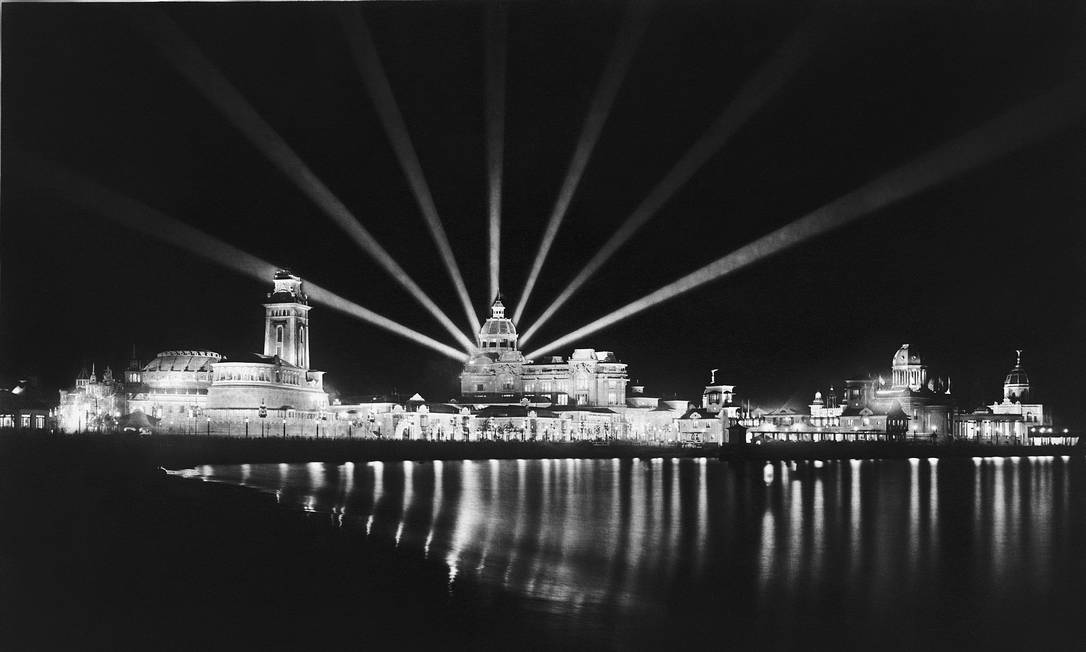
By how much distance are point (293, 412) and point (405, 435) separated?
5.92 metres

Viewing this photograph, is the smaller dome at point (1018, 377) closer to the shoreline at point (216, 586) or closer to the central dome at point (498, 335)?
the central dome at point (498, 335)

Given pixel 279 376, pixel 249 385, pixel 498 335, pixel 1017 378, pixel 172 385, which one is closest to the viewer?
pixel 249 385

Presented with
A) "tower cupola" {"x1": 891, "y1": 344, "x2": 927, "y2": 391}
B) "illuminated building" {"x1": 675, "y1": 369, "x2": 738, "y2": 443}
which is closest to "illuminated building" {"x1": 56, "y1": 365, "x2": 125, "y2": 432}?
"illuminated building" {"x1": 675, "y1": 369, "x2": 738, "y2": 443}

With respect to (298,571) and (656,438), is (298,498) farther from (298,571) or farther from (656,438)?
(656,438)

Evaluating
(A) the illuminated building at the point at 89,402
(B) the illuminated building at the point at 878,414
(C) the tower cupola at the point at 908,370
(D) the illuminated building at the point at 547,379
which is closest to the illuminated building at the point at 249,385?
(A) the illuminated building at the point at 89,402

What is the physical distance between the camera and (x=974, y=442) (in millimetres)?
77500

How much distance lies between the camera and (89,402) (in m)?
64.8

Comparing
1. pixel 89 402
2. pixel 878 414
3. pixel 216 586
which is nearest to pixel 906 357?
pixel 878 414

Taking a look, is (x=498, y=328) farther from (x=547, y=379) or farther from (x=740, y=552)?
(x=740, y=552)

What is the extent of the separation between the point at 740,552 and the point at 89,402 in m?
55.5

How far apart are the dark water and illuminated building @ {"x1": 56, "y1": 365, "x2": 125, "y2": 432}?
108 feet

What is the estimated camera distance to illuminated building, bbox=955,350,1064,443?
83056mm

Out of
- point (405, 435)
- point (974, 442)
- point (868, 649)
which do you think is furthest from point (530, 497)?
point (974, 442)

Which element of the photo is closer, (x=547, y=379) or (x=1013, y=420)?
(x=547, y=379)
